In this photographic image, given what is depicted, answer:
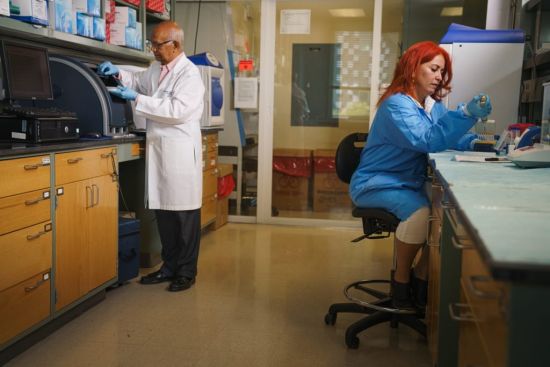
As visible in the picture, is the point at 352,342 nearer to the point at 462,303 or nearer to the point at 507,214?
the point at 462,303

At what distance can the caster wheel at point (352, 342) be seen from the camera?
8.47 ft

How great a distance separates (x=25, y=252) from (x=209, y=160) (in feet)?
7.92

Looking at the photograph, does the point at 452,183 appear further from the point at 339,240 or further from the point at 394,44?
the point at 394,44

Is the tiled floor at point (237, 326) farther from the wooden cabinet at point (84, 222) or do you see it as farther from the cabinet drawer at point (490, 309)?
the cabinet drawer at point (490, 309)

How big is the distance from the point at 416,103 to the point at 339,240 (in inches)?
87.9

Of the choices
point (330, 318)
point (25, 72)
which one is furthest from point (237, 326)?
point (25, 72)

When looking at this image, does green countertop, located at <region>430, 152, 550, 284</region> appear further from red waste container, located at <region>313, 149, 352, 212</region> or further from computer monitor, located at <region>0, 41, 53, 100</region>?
red waste container, located at <region>313, 149, 352, 212</region>

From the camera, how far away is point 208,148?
15.3 feet

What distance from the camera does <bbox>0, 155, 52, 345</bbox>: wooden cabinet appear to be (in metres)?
2.24

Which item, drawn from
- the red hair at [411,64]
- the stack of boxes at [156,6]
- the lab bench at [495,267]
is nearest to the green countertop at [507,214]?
the lab bench at [495,267]

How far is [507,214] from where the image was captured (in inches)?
47.5

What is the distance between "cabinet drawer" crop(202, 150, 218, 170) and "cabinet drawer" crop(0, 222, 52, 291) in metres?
2.11

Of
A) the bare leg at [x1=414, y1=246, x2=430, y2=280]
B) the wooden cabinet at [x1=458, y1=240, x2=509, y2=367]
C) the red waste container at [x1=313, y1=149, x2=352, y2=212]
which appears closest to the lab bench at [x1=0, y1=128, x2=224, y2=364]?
the bare leg at [x1=414, y1=246, x2=430, y2=280]

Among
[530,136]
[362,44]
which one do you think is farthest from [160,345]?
[362,44]
